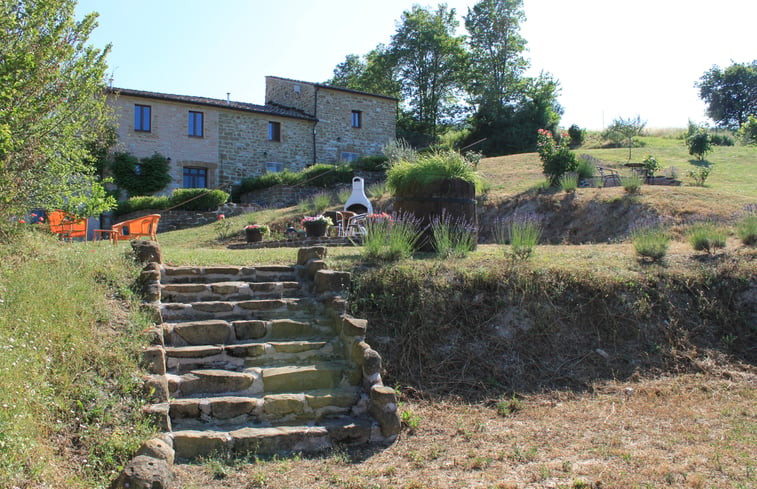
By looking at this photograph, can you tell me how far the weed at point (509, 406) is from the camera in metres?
5.34

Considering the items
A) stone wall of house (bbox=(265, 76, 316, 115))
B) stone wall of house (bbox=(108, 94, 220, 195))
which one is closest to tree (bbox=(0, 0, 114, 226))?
stone wall of house (bbox=(108, 94, 220, 195))

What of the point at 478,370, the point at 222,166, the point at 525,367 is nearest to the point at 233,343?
the point at 478,370

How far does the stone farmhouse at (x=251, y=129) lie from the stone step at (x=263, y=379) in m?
20.7

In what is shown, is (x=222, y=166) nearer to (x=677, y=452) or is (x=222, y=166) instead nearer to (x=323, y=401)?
(x=323, y=401)

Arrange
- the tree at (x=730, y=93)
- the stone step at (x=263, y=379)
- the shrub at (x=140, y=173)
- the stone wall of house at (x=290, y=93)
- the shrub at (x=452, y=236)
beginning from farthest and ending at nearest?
the tree at (x=730, y=93)
the stone wall of house at (x=290, y=93)
the shrub at (x=140, y=173)
the shrub at (x=452, y=236)
the stone step at (x=263, y=379)

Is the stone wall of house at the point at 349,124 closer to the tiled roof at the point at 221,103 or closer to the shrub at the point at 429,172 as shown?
the tiled roof at the point at 221,103

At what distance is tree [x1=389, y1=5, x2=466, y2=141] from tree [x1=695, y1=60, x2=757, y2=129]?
25.5m

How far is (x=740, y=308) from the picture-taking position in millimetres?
7086

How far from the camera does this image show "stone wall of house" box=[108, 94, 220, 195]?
2527 centimetres

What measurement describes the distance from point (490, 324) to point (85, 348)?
4.27 metres

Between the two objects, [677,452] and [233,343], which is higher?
[233,343]

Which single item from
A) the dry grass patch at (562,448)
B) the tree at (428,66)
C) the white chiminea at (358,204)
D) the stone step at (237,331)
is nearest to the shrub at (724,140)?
the tree at (428,66)

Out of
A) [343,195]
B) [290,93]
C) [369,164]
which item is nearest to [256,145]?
[290,93]

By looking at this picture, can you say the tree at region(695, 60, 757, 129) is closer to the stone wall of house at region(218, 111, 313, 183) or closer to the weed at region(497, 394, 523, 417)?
the stone wall of house at region(218, 111, 313, 183)
